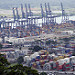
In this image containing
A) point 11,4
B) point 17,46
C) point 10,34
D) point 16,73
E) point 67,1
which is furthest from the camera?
point 67,1

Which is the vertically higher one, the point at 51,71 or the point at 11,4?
the point at 11,4

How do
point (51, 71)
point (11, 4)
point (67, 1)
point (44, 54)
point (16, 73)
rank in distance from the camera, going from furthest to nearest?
point (67, 1), point (11, 4), point (44, 54), point (51, 71), point (16, 73)

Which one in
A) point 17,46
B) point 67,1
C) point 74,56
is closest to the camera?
point 74,56

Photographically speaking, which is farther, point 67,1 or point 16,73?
point 67,1

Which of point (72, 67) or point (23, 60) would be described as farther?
point (23, 60)

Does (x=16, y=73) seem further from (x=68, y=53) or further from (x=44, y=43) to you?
(x=44, y=43)

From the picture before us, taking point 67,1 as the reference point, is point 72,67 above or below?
below

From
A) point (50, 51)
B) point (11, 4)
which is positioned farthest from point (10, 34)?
A: point (11, 4)

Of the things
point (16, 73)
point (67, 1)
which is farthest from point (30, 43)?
point (67, 1)

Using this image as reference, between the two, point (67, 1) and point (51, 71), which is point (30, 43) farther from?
point (67, 1)
